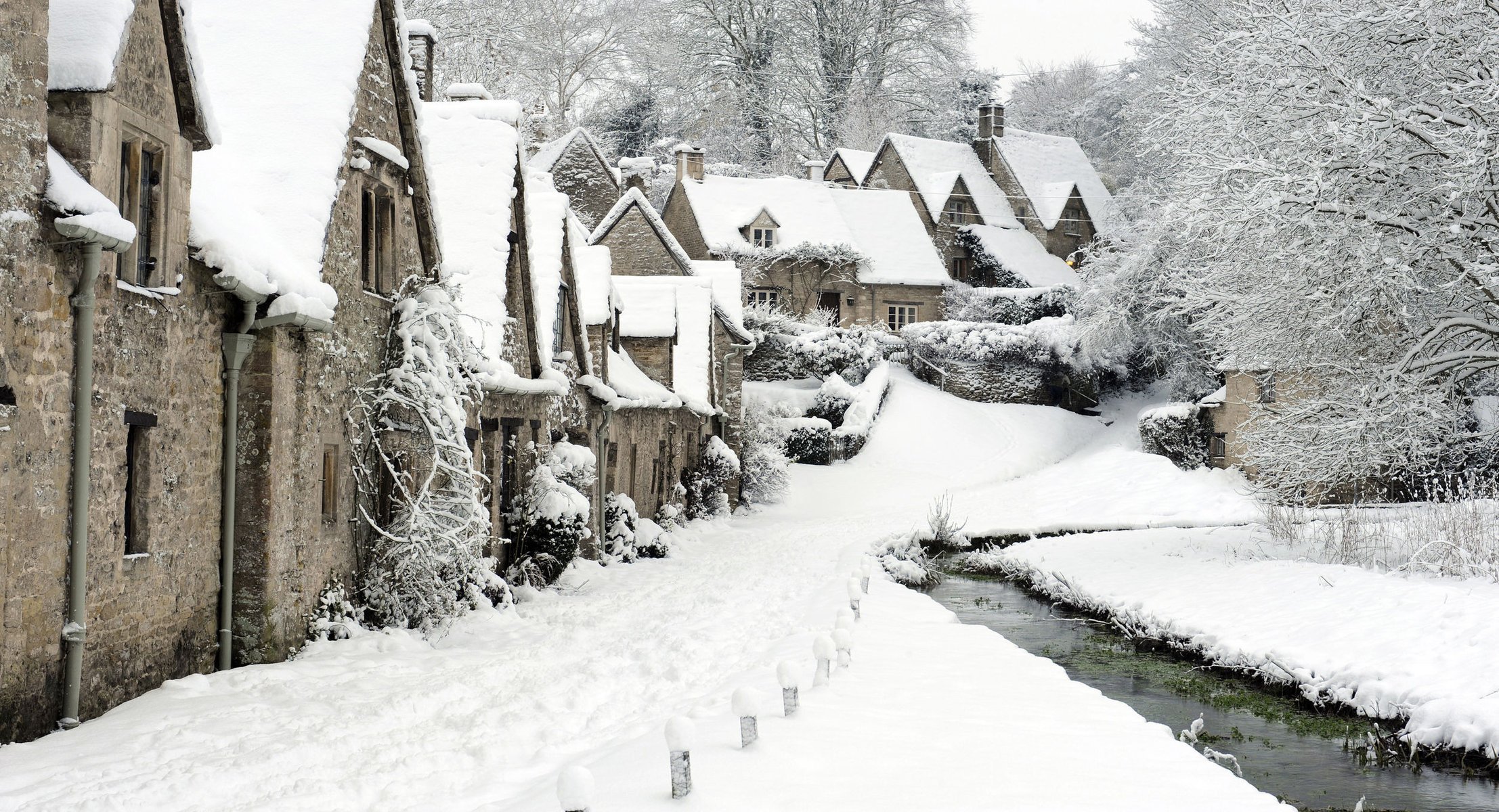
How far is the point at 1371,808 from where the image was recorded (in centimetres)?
896

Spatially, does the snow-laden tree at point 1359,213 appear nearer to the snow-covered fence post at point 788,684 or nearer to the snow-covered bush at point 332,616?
the snow-covered fence post at point 788,684

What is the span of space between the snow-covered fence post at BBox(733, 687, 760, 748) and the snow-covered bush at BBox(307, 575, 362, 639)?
602 centimetres

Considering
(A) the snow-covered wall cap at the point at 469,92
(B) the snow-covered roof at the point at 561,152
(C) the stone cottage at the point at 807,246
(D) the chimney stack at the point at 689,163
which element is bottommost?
(A) the snow-covered wall cap at the point at 469,92

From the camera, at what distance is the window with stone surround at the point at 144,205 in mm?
9180

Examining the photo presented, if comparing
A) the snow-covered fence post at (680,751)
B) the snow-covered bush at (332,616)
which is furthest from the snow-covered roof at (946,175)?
the snow-covered fence post at (680,751)

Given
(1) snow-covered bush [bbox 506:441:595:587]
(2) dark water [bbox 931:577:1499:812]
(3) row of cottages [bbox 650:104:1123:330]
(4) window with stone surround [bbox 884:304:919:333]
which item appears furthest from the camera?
(4) window with stone surround [bbox 884:304:919:333]

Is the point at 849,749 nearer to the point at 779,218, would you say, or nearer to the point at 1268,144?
the point at 1268,144

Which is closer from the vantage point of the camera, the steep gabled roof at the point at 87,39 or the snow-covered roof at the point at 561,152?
the steep gabled roof at the point at 87,39

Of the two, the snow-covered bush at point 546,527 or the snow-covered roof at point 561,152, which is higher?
the snow-covered roof at point 561,152

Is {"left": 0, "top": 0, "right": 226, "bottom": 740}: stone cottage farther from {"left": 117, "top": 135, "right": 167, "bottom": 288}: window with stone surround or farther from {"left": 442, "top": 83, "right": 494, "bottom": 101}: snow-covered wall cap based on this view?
{"left": 442, "top": 83, "right": 494, "bottom": 101}: snow-covered wall cap

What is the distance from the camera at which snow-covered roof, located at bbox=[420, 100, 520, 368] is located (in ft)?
54.6

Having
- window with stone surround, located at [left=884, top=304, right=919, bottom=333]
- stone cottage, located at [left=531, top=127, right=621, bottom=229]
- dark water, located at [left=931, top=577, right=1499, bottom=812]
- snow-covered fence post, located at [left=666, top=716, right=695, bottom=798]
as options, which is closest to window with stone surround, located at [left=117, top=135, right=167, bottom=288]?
snow-covered fence post, located at [left=666, top=716, right=695, bottom=798]

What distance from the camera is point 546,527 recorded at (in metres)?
17.2

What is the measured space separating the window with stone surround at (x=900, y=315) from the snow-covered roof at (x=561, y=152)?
42.2 ft
